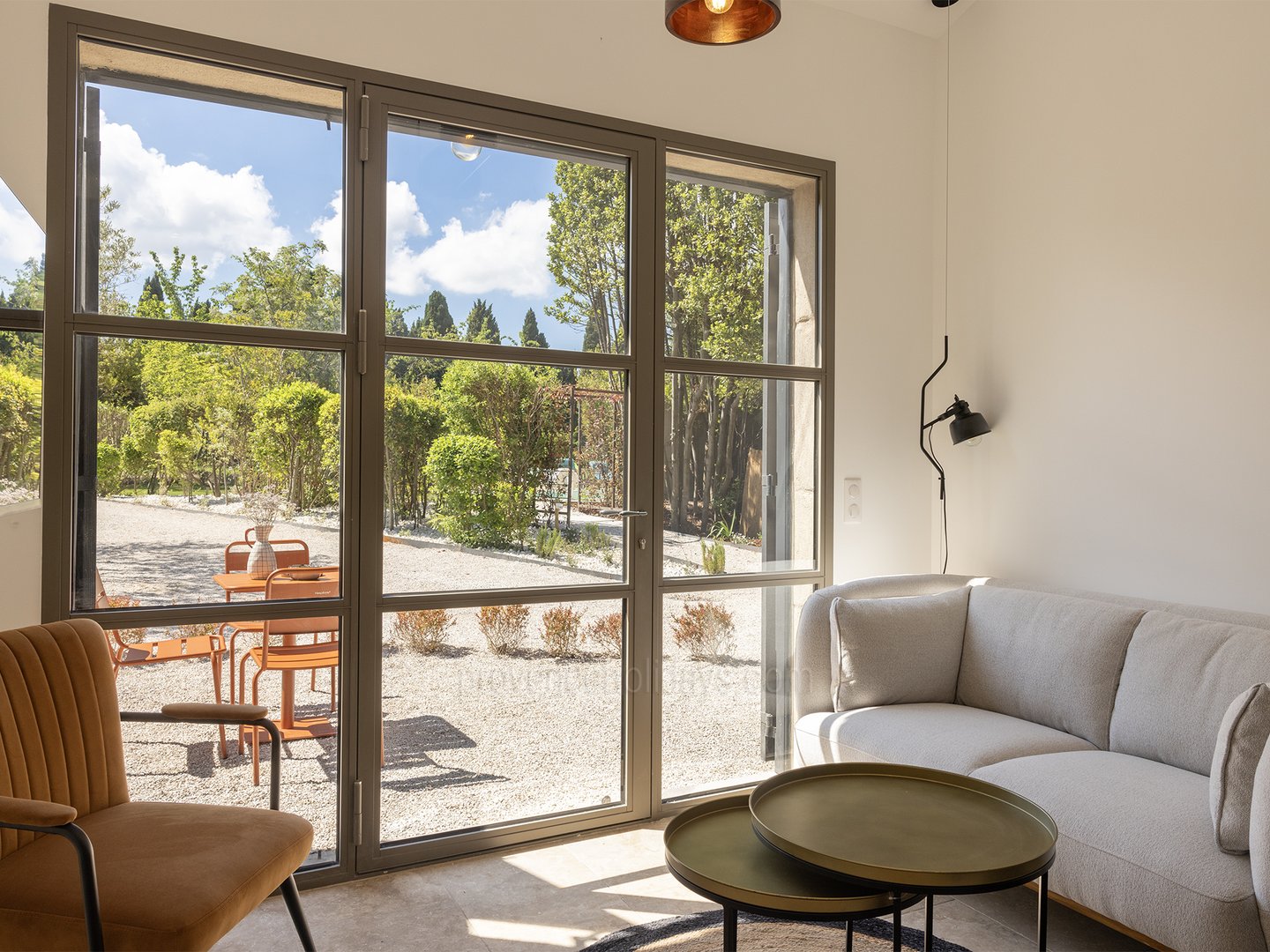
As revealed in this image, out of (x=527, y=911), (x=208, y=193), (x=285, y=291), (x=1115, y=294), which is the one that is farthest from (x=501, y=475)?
(x=1115, y=294)

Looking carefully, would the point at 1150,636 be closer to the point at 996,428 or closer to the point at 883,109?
the point at 996,428

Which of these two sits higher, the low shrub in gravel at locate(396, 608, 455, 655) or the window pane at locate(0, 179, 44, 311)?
the window pane at locate(0, 179, 44, 311)

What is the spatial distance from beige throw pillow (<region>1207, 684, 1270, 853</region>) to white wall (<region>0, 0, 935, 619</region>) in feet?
5.75

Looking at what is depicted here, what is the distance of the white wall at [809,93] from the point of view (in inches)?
114

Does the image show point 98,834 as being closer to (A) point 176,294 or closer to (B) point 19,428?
(B) point 19,428

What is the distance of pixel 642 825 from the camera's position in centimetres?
331

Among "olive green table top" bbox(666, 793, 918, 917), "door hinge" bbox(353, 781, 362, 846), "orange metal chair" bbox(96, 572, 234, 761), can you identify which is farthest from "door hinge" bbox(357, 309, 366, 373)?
"olive green table top" bbox(666, 793, 918, 917)

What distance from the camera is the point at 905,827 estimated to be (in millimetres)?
1847

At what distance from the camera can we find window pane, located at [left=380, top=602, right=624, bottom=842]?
2.96m

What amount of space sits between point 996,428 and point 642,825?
2121 mm

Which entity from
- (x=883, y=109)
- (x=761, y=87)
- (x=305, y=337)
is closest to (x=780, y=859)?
(x=305, y=337)

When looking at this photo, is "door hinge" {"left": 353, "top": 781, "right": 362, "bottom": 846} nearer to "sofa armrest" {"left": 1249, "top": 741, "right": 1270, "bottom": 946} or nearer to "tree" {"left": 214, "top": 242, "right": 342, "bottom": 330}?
"tree" {"left": 214, "top": 242, "right": 342, "bottom": 330}

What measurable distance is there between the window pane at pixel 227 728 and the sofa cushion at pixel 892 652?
174 cm

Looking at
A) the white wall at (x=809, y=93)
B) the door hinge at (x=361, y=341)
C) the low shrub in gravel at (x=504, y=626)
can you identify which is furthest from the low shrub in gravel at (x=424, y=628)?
the white wall at (x=809, y=93)
